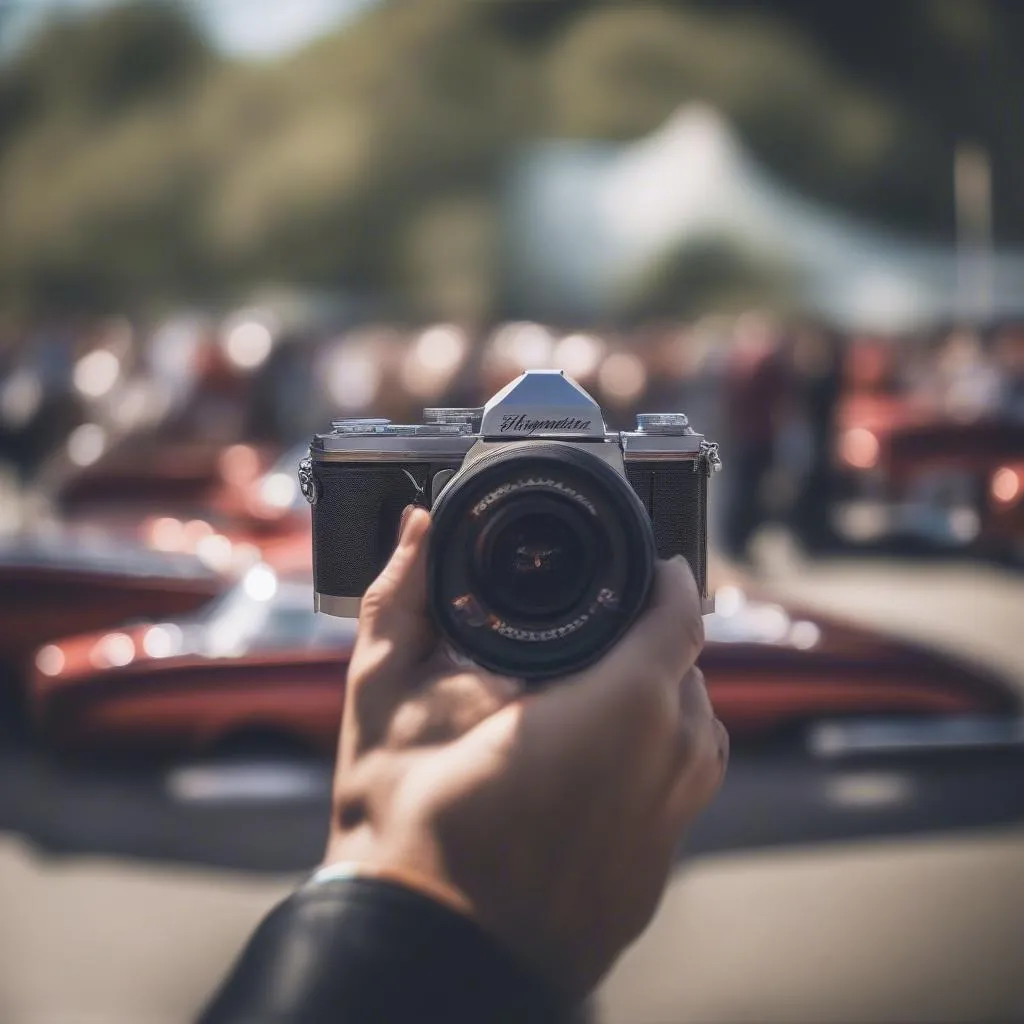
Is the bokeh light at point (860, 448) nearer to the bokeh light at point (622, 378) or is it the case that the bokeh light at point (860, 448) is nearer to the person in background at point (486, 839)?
the bokeh light at point (622, 378)

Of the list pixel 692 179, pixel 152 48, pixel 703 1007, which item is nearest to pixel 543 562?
pixel 703 1007

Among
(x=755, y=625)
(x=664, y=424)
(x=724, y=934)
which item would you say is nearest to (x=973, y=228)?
(x=755, y=625)

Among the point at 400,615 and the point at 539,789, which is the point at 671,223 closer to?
the point at 400,615

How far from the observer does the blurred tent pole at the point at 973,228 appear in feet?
148

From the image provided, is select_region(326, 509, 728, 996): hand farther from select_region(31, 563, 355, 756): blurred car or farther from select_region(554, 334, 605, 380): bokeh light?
select_region(554, 334, 605, 380): bokeh light

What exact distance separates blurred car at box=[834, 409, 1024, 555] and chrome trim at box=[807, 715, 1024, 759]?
15.3 ft

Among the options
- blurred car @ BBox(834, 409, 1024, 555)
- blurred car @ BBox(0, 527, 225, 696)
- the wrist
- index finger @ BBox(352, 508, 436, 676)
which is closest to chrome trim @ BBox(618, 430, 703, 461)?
index finger @ BBox(352, 508, 436, 676)

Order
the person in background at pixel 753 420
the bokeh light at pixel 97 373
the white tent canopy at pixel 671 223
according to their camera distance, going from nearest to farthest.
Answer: the person in background at pixel 753 420 < the bokeh light at pixel 97 373 < the white tent canopy at pixel 671 223

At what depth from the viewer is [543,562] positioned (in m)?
1.43

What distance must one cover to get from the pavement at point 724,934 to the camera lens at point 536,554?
82.6 inches

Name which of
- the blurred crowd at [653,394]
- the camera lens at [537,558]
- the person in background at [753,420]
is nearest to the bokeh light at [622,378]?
the blurred crowd at [653,394]

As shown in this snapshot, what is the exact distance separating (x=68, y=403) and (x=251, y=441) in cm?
626

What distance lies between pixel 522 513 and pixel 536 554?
0.14 feet

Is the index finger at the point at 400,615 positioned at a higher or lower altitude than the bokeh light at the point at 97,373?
lower
